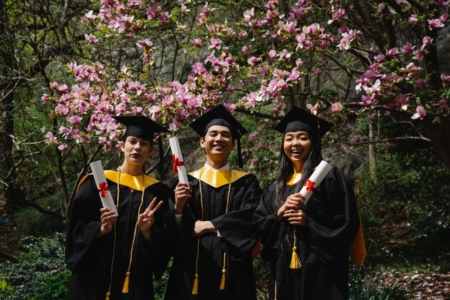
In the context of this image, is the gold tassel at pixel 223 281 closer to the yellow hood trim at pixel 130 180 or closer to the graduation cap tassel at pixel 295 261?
the graduation cap tassel at pixel 295 261

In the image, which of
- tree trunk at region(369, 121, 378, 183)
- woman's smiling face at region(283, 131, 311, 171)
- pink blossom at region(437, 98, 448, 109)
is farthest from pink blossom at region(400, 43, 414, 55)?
tree trunk at region(369, 121, 378, 183)

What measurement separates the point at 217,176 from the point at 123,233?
0.75m

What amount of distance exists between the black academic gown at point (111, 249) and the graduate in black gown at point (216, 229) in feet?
0.57

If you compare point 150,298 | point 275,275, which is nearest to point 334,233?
point 275,275

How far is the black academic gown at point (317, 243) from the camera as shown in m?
3.58

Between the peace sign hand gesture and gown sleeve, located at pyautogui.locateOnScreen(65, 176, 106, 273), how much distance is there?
0.89ft

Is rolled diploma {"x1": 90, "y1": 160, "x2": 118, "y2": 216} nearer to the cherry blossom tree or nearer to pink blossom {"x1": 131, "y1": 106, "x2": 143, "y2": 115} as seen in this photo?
the cherry blossom tree

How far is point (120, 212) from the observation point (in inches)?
153

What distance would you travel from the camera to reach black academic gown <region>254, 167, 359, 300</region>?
3576mm

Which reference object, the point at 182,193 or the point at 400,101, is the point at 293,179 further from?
the point at 400,101

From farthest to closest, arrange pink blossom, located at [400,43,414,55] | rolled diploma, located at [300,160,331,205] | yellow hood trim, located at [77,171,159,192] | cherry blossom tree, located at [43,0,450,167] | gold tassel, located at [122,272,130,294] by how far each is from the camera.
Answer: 1. cherry blossom tree, located at [43,0,450,167]
2. pink blossom, located at [400,43,414,55]
3. yellow hood trim, located at [77,171,159,192]
4. gold tassel, located at [122,272,130,294]
5. rolled diploma, located at [300,160,331,205]

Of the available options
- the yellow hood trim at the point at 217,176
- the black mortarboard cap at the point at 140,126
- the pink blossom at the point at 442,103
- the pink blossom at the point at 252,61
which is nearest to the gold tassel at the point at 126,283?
the yellow hood trim at the point at 217,176

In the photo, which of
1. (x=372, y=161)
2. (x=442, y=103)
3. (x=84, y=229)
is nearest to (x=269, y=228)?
(x=84, y=229)

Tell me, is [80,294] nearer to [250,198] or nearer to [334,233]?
[250,198]
